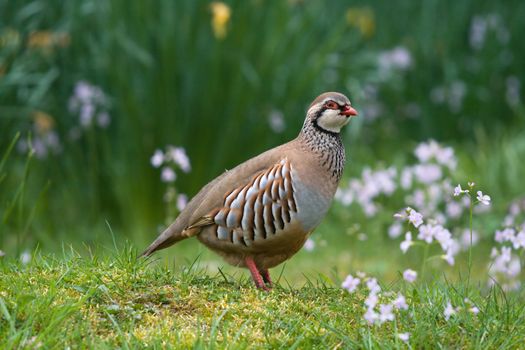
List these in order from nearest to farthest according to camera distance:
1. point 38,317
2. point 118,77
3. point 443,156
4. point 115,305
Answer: point 38,317 < point 115,305 < point 443,156 < point 118,77

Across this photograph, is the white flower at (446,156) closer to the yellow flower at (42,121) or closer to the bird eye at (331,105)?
the bird eye at (331,105)

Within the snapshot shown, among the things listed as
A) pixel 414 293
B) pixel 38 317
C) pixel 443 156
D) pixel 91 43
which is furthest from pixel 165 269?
pixel 91 43

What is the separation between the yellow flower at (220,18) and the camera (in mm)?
7642

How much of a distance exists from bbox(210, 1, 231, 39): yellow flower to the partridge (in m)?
2.76

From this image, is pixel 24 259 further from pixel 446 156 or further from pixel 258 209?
pixel 446 156

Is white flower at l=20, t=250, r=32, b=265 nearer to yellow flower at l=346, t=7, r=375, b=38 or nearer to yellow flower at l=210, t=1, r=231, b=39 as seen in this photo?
yellow flower at l=210, t=1, r=231, b=39

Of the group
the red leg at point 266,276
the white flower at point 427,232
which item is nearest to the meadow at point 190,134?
Answer: the red leg at point 266,276

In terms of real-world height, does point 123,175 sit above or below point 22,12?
below

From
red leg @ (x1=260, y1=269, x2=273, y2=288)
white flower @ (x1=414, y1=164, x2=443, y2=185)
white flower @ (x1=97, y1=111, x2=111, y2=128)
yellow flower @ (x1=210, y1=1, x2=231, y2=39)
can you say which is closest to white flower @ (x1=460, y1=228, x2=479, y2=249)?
white flower @ (x1=414, y1=164, x2=443, y2=185)

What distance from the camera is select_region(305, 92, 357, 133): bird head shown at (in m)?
5.07

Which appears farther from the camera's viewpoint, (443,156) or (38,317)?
(443,156)

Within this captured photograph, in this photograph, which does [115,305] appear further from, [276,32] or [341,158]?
[276,32]

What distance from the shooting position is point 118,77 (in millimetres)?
8141

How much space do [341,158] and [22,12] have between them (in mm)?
4270
